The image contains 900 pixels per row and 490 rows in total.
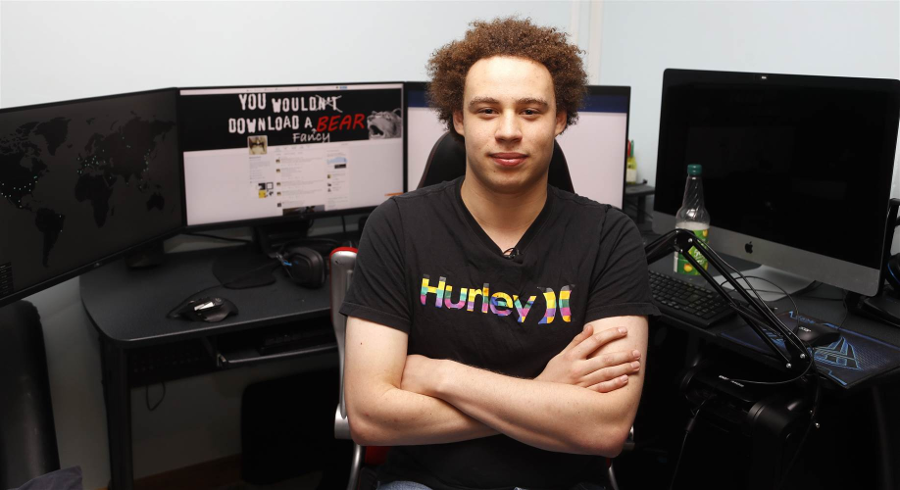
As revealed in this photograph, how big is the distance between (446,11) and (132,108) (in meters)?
1.13

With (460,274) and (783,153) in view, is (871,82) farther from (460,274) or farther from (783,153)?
(460,274)

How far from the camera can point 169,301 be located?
1.89 m

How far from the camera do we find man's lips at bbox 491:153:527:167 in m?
1.35

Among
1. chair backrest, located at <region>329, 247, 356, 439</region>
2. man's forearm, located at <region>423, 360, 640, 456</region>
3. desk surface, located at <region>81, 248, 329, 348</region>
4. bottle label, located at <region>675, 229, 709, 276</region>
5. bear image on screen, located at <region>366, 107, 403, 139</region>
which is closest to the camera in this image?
man's forearm, located at <region>423, 360, 640, 456</region>

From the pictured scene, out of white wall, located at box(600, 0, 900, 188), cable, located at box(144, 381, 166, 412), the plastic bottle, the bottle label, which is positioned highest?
white wall, located at box(600, 0, 900, 188)

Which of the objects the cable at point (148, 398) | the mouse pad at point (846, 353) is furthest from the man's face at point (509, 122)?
the cable at point (148, 398)

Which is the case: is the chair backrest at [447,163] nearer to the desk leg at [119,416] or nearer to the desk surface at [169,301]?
the desk surface at [169,301]

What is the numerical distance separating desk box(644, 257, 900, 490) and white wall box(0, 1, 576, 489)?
1.12 meters

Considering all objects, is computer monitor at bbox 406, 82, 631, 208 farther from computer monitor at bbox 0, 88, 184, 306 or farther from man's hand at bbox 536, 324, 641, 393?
man's hand at bbox 536, 324, 641, 393

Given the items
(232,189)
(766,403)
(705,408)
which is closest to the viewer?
(766,403)

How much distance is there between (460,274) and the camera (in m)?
1.38

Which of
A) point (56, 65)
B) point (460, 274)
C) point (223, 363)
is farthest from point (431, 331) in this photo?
point (56, 65)

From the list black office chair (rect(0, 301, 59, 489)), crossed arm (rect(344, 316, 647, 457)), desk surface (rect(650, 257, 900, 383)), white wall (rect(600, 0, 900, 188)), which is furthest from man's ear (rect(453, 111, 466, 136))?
white wall (rect(600, 0, 900, 188))

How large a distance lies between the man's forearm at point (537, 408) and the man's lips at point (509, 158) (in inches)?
14.1
